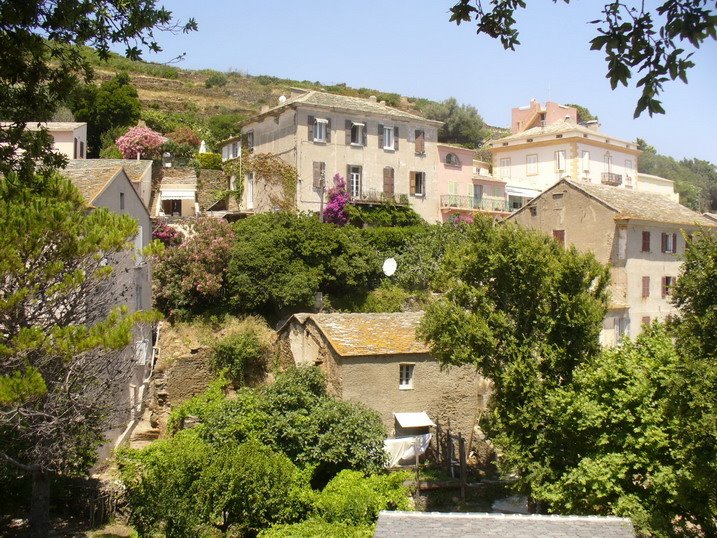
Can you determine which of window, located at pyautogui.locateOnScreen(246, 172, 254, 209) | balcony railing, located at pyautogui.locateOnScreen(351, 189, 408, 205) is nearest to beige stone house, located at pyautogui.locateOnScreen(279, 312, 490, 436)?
balcony railing, located at pyautogui.locateOnScreen(351, 189, 408, 205)

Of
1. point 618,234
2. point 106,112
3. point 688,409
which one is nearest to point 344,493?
point 688,409

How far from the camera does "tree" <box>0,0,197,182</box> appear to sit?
10.0 meters

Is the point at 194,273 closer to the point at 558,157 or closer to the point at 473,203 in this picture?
the point at 473,203

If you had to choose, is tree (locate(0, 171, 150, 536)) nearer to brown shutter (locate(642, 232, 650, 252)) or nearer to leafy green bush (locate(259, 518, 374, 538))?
leafy green bush (locate(259, 518, 374, 538))

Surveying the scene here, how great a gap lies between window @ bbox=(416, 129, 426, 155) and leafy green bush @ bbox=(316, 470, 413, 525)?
26487 mm

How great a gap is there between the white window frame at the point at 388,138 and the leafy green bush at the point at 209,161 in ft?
42.3

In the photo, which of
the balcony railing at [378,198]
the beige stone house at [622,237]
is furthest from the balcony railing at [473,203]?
the beige stone house at [622,237]

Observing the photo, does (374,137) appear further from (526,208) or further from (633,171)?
(633,171)

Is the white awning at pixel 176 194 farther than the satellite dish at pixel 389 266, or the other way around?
the white awning at pixel 176 194

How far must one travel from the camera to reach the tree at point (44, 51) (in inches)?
394

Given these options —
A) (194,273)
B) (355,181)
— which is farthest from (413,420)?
(355,181)

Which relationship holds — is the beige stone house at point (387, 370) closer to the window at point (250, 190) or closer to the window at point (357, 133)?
the window at point (250, 190)

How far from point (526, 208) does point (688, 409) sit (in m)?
24.6

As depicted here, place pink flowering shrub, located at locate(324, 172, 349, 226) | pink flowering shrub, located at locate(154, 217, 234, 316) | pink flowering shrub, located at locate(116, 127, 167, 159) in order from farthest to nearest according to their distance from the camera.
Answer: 1. pink flowering shrub, located at locate(116, 127, 167, 159)
2. pink flowering shrub, located at locate(324, 172, 349, 226)
3. pink flowering shrub, located at locate(154, 217, 234, 316)
